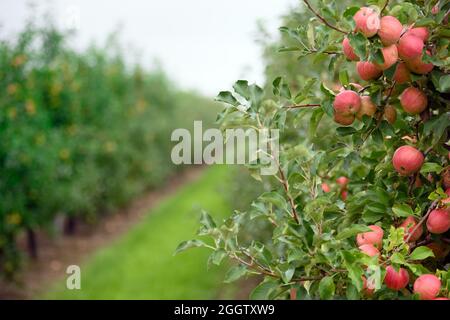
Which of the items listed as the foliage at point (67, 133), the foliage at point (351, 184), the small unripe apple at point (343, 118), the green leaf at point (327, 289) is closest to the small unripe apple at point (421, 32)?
the foliage at point (351, 184)

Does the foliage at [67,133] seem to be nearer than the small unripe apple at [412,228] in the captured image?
No

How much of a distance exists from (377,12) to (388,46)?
3.2 inches

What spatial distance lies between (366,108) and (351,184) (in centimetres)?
28

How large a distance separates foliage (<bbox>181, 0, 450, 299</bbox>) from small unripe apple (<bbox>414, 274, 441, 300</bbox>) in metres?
0.02

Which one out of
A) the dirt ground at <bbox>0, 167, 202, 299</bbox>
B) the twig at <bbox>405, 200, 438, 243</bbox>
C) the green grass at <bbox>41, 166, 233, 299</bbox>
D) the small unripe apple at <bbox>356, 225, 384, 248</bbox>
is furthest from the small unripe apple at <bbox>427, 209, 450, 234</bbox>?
the dirt ground at <bbox>0, 167, 202, 299</bbox>

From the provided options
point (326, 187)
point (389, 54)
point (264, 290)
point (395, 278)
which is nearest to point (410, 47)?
point (389, 54)

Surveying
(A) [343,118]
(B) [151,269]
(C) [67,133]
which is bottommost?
(A) [343,118]

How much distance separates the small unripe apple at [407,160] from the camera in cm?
140

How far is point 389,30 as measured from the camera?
129 centimetres

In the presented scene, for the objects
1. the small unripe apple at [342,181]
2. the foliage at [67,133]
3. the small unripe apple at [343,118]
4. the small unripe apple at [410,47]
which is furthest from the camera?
the foliage at [67,133]

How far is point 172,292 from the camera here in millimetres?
5266

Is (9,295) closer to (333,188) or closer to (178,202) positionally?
(333,188)

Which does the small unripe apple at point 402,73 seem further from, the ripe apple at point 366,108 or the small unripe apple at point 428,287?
the small unripe apple at point 428,287

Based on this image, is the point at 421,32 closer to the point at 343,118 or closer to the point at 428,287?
the point at 343,118
